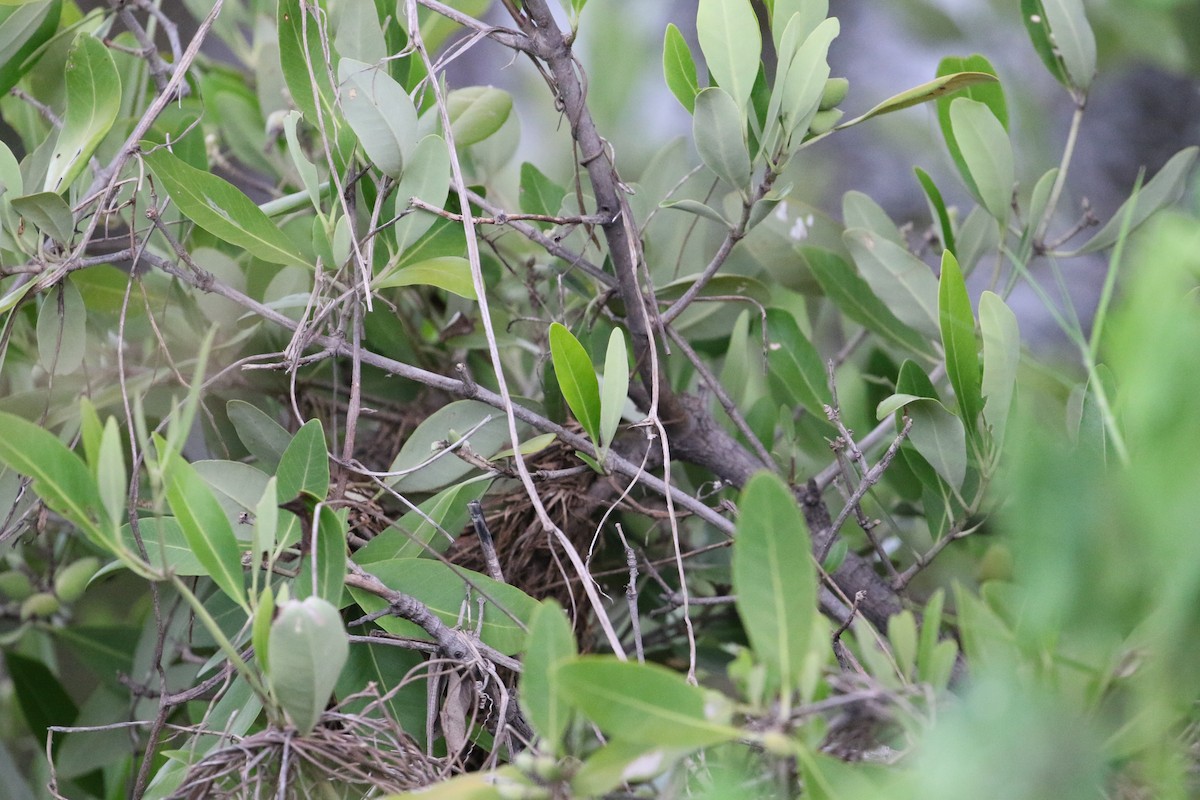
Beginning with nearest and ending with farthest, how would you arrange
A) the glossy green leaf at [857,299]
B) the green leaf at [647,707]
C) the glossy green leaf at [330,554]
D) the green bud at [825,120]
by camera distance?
1. the green leaf at [647,707]
2. the glossy green leaf at [330,554]
3. the green bud at [825,120]
4. the glossy green leaf at [857,299]

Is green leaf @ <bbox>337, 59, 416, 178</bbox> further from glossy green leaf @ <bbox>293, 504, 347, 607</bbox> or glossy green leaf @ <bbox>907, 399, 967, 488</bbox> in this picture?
glossy green leaf @ <bbox>907, 399, 967, 488</bbox>

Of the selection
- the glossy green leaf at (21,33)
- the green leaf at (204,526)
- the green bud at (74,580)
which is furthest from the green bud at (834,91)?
the green bud at (74,580)

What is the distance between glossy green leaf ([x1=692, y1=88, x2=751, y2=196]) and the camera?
1.37 ft

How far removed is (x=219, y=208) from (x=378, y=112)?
9 centimetres

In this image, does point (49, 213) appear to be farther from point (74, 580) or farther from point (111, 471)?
point (74, 580)

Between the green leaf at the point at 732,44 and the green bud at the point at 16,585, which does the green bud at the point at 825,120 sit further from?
the green bud at the point at 16,585

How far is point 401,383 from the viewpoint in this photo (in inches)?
23.8

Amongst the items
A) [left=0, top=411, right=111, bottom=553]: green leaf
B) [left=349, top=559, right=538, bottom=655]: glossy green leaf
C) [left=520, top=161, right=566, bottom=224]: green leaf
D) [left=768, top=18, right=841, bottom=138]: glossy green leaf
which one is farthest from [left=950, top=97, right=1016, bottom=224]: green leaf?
[left=0, top=411, right=111, bottom=553]: green leaf

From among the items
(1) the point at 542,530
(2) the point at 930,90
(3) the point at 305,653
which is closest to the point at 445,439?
(1) the point at 542,530

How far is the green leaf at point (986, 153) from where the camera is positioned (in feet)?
1.66

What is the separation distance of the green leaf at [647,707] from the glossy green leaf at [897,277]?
1.12ft

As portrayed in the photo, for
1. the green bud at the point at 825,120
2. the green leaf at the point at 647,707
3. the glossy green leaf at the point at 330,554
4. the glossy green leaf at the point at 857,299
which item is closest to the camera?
the green leaf at the point at 647,707

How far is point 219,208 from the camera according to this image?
439 millimetres

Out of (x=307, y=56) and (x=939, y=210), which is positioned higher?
(x=307, y=56)
